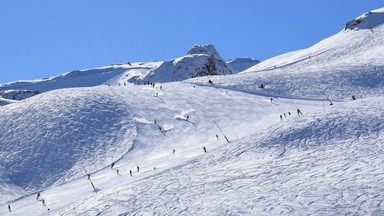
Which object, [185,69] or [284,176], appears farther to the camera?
[185,69]

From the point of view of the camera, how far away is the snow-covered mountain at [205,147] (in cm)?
1121

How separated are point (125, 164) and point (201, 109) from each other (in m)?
7.09

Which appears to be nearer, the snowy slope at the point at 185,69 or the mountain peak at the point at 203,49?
the snowy slope at the point at 185,69

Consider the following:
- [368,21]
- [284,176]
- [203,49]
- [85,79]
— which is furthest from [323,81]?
[85,79]

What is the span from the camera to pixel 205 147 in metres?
17.6

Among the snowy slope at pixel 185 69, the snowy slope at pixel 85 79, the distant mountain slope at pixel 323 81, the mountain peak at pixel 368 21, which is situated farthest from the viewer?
the snowy slope at pixel 85 79

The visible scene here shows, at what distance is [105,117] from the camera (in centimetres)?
2309

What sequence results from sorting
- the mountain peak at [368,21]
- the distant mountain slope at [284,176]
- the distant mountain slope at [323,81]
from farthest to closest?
1. the mountain peak at [368,21]
2. the distant mountain slope at [323,81]
3. the distant mountain slope at [284,176]

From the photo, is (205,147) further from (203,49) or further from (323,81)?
(203,49)

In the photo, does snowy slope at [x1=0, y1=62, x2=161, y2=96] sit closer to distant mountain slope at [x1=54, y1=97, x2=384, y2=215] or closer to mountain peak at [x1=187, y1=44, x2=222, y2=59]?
mountain peak at [x1=187, y1=44, x2=222, y2=59]

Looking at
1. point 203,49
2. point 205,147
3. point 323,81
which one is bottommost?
point 205,147

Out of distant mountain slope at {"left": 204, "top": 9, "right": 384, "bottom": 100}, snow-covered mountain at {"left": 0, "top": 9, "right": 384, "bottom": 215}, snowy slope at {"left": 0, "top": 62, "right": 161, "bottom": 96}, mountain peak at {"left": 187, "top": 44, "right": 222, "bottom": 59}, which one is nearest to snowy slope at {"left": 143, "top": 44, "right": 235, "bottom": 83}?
mountain peak at {"left": 187, "top": 44, "right": 222, "bottom": 59}

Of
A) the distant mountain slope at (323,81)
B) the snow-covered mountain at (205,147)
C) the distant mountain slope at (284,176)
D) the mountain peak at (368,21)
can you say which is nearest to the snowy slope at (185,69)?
the mountain peak at (368,21)

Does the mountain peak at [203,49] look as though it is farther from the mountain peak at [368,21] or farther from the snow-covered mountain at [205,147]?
the snow-covered mountain at [205,147]
